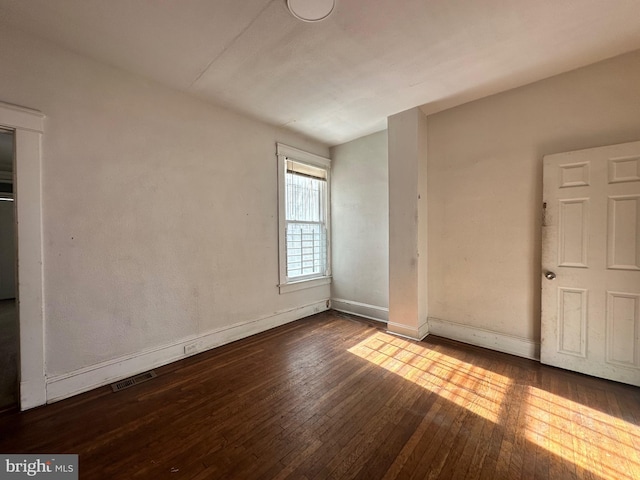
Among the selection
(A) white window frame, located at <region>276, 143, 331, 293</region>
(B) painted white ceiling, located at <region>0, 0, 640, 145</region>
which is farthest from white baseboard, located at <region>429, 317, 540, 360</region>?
(B) painted white ceiling, located at <region>0, 0, 640, 145</region>

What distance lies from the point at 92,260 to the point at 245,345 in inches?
68.8

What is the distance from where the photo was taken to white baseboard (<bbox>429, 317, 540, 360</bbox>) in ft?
8.70

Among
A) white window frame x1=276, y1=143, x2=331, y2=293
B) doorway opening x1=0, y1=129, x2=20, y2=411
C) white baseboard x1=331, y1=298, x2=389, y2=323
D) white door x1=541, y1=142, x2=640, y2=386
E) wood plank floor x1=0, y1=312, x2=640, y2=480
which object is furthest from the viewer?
white baseboard x1=331, y1=298, x2=389, y2=323

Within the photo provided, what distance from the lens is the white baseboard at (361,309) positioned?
12.5 feet

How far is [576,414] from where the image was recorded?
6.05ft

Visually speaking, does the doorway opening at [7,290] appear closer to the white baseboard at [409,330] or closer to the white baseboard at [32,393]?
the white baseboard at [32,393]

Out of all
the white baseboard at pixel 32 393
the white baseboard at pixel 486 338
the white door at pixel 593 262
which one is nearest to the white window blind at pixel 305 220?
the white baseboard at pixel 486 338

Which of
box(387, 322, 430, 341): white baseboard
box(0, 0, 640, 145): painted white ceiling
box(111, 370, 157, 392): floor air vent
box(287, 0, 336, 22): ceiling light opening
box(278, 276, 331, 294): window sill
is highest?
box(0, 0, 640, 145): painted white ceiling

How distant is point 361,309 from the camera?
406 cm

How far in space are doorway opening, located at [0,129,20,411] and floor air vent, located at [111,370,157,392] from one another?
0.60 m

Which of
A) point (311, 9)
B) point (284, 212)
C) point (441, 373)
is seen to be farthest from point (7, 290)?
point (441, 373)

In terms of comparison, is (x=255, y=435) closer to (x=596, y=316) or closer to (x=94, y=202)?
(x=94, y=202)

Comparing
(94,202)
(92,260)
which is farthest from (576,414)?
(94,202)

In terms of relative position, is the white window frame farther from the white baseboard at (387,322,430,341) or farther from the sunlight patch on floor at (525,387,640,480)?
the sunlight patch on floor at (525,387,640,480)
